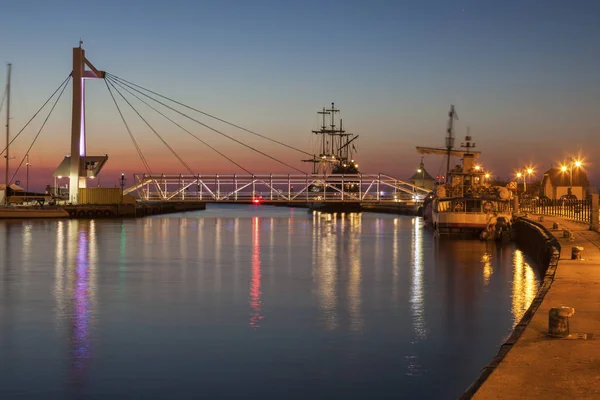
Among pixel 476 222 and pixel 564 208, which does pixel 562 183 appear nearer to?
pixel 564 208

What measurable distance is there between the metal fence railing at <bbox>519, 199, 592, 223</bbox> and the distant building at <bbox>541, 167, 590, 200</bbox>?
36.2 m

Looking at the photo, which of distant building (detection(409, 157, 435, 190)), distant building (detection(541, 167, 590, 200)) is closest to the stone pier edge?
distant building (detection(541, 167, 590, 200))

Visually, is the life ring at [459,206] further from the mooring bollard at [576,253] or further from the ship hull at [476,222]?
the mooring bollard at [576,253]

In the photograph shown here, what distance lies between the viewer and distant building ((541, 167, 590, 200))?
444 ft

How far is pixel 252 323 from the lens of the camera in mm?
21125

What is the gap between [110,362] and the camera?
16.5 meters

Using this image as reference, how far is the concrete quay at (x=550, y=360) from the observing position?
35.2 feet

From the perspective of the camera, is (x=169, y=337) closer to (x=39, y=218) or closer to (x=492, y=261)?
(x=492, y=261)

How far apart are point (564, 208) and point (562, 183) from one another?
63.1m

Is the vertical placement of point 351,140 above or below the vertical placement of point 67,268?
above

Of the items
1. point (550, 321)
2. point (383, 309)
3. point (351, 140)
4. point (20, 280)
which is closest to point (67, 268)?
point (20, 280)

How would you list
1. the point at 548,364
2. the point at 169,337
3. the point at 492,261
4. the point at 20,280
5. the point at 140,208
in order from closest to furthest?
the point at 548,364
the point at 169,337
the point at 20,280
the point at 492,261
the point at 140,208

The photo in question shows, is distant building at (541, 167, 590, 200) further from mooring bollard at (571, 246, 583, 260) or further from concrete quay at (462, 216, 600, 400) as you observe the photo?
concrete quay at (462, 216, 600, 400)

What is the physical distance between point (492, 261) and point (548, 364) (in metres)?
29.4
